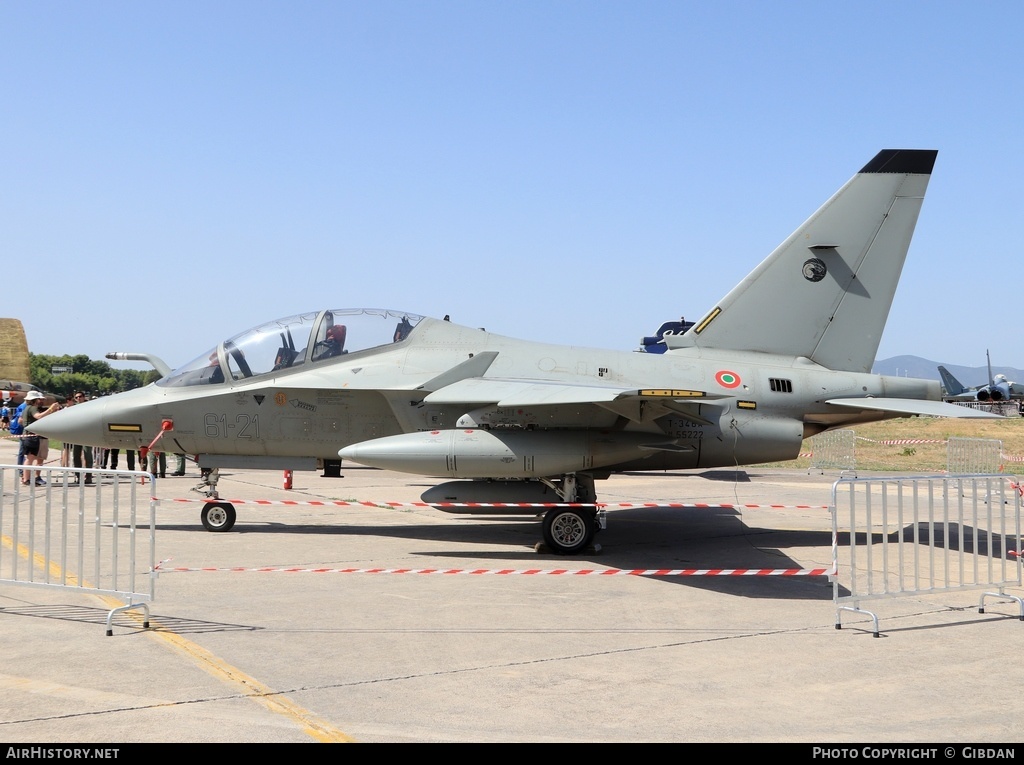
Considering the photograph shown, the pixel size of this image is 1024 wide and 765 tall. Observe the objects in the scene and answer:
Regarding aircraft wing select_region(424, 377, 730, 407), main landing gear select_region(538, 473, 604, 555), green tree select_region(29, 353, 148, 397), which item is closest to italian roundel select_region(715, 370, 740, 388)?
aircraft wing select_region(424, 377, 730, 407)

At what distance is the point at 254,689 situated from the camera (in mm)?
5168

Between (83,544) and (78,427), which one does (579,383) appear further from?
(78,427)

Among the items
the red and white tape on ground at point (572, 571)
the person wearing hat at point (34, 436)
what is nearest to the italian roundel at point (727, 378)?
the red and white tape on ground at point (572, 571)

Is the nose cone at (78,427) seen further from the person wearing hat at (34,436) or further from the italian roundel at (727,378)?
the italian roundel at (727,378)

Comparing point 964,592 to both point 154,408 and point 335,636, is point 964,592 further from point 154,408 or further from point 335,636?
point 154,408

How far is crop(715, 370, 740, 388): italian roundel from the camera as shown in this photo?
11.4 m

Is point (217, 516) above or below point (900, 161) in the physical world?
below

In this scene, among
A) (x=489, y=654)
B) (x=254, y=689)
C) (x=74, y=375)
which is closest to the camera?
(x=254, y=689)

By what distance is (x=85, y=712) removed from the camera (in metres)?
4.69

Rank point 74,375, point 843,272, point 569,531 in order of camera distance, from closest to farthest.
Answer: point 569,531, point 843,272, point 74,375

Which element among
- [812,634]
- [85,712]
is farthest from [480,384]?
[85,712]

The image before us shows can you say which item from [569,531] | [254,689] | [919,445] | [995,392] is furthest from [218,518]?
[995,392]

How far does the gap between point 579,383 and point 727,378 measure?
1873 millimetres

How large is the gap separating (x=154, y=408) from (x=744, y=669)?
857 centimetres
